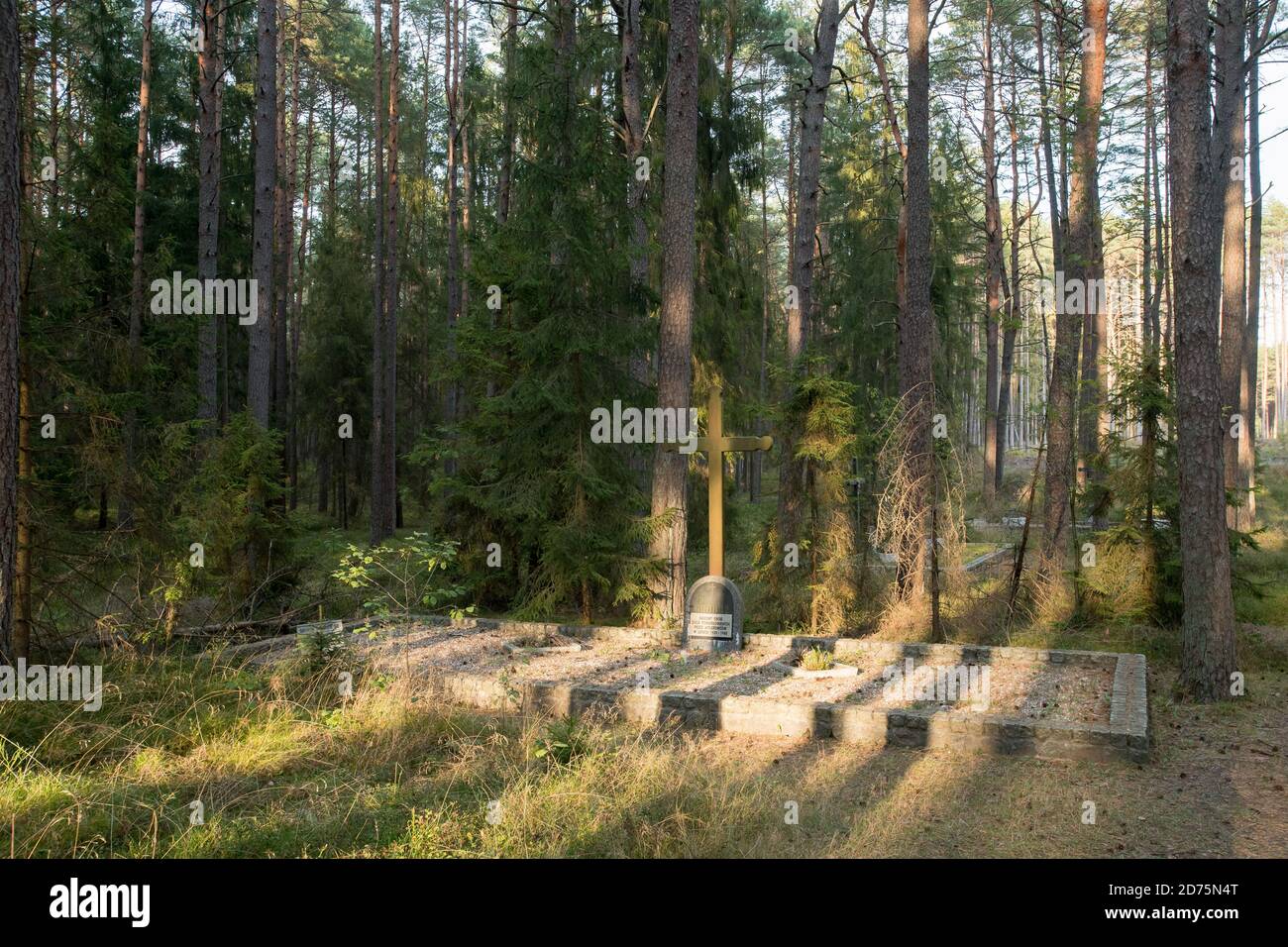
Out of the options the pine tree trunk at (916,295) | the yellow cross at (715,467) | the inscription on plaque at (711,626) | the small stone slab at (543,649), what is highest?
the pine tree trunk at (916,295)

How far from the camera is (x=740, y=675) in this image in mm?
9180

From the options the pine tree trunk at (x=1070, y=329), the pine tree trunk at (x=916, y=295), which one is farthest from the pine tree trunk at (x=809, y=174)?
the pine tree trunk at (x=1070, y=329)

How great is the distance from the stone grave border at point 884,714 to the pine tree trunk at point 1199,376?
746 mm

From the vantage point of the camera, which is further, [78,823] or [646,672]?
[646,672]

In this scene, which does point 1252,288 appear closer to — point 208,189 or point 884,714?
point 884,714

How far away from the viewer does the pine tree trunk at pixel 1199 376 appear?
8273 mm

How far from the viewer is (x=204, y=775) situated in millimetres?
5480

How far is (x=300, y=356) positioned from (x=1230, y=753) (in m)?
28.0

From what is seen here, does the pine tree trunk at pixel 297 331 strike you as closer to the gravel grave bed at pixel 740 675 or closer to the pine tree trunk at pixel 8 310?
the gravel grave bed at pixel 740 675

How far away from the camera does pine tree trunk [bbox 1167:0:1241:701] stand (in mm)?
8273

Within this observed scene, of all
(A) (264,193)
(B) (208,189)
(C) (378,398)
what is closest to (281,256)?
(C) (378,398)

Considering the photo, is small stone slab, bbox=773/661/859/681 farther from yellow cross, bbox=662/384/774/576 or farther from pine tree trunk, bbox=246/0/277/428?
pine tree trunk, bbox=246/0/277/428
